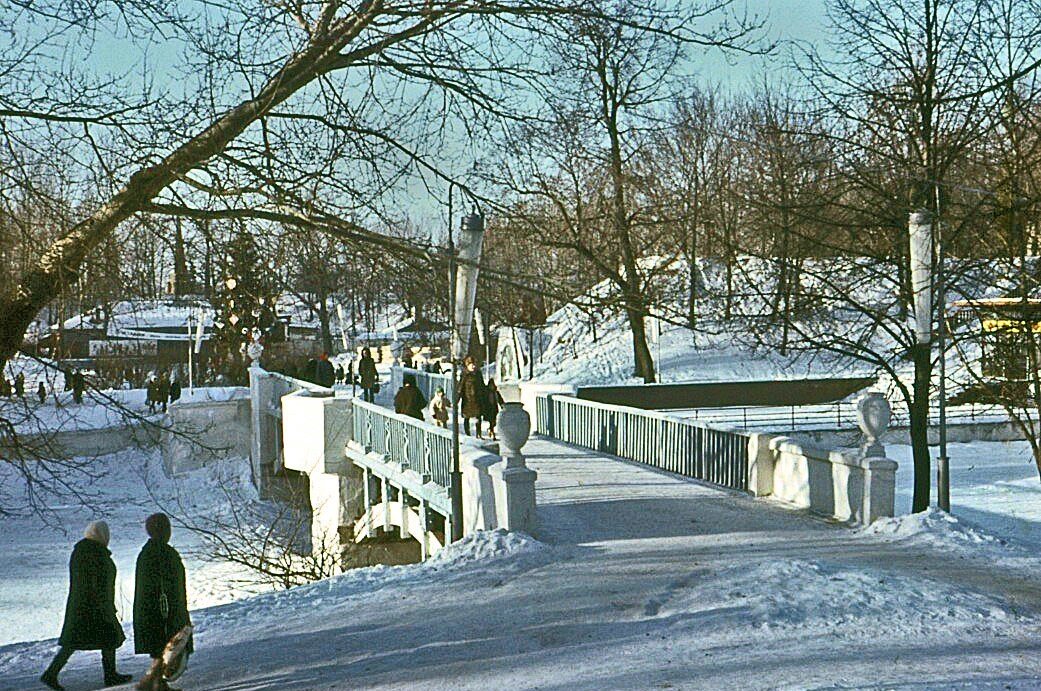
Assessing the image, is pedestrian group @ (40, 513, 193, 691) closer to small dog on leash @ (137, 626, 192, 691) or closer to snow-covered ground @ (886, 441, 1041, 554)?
small dog on leash @ (137, 626, 192, 691)

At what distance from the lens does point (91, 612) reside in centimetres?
962

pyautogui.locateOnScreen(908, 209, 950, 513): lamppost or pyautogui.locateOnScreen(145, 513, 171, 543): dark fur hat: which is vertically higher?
pyautogui.locateOnScreen(908, 209, 950, 513): lamppost

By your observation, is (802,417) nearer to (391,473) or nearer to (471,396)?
(471,396)

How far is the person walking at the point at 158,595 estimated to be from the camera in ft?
29.9

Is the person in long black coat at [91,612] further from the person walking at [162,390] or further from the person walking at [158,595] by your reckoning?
the person walking at [162,390]

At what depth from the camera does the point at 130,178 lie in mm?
8883

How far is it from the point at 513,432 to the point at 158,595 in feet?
18.1

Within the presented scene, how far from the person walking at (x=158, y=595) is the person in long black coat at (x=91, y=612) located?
0.56 meters

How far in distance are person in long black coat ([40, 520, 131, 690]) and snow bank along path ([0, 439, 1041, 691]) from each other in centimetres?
35

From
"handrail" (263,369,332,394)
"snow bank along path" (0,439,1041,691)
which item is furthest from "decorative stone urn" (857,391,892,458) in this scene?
"handrail" (263,369,332,394)

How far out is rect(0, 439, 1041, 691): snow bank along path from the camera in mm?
8672

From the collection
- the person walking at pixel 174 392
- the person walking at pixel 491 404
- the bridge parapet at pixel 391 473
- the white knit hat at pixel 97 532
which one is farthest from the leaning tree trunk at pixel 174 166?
the person walking at pixel 174 392

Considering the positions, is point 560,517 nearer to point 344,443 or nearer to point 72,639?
point 72,639

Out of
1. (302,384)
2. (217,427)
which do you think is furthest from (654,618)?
(217,427)
